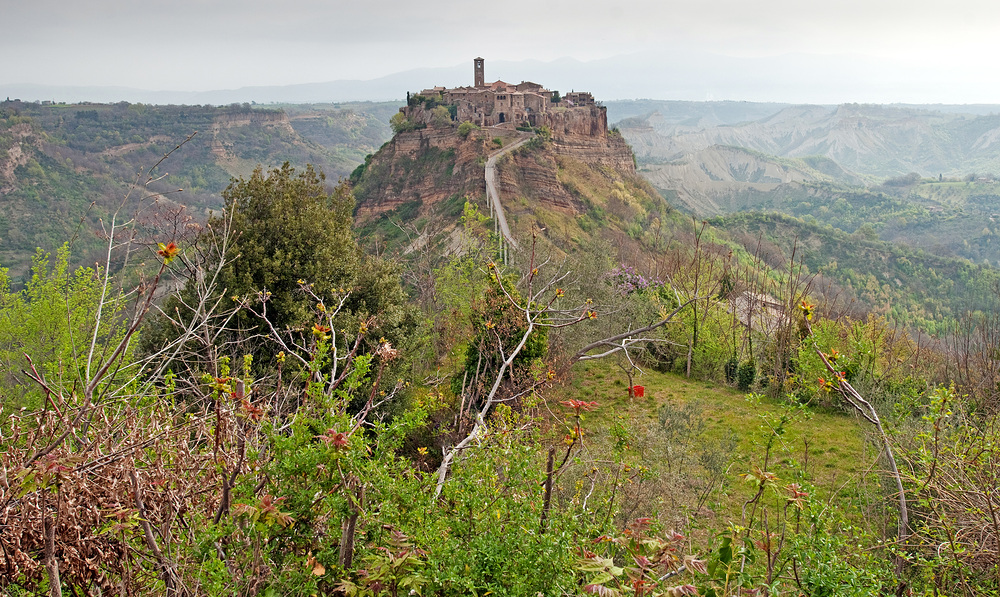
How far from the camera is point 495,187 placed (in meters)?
49.8

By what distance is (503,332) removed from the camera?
35.5 feet

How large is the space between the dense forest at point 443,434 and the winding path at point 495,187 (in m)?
18.8

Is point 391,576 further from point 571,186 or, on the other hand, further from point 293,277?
point 571,186

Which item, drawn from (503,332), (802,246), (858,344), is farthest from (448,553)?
(802,246)

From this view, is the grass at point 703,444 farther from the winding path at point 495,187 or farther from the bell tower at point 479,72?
the bell tower at point 479,72

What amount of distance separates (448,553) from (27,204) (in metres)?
96.8

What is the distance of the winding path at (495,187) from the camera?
43.9 meters

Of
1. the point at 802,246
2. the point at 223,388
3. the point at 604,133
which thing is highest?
the point at 604,133

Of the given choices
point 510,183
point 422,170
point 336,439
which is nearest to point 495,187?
point 510,183

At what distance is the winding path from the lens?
43906mm

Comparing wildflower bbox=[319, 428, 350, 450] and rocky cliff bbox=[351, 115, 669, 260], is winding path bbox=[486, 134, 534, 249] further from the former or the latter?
wildflower bbox=[319, 428, 350, 450]

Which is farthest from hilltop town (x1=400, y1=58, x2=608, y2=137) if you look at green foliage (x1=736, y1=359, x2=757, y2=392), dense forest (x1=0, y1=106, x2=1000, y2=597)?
green foliage (x1=736, y1=359, x2=757, y2=392)

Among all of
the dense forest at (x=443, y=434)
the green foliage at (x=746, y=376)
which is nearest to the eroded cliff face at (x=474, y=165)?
the dense forest at (x=443, y=434)

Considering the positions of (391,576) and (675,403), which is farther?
(675,403)
